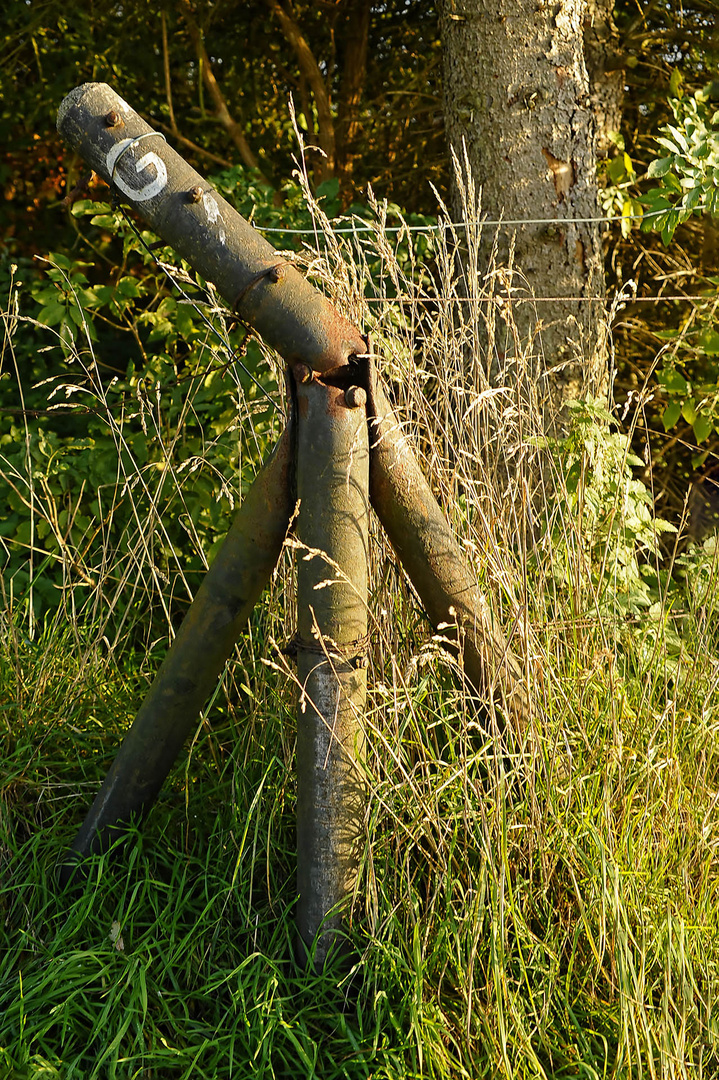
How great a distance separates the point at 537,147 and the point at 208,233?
1.68 meters

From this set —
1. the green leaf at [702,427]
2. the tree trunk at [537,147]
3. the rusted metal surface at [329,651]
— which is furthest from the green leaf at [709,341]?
the rusted metal surface at [329,651]

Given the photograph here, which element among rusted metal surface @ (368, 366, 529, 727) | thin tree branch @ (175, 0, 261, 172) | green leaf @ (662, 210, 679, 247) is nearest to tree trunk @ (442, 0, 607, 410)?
green leaf @ (662, 210, 679, 247)

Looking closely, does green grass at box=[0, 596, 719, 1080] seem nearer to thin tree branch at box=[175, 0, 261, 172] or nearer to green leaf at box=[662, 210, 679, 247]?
green leaf at box=[662, 210, 679, 247]

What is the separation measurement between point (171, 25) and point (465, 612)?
15.4 ft

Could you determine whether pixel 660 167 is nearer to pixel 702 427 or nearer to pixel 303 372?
pixel 702 427

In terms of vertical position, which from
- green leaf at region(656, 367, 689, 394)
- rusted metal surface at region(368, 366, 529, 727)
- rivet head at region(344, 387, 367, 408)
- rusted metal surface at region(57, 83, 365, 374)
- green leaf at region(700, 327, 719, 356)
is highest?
rusted metal surface at region(57, 83, 365, 374)

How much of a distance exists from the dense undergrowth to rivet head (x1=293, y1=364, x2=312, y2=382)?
0.32 meters

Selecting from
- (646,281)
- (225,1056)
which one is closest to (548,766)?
(225,1056)

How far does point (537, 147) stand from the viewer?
308 cm

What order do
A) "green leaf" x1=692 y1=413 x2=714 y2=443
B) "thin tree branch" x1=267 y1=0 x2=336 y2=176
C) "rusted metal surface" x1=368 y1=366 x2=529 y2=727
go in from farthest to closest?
"thin tree branch" x1=267 y1=0 x2=336 y2=176
"green leaf" x1=692 y1=413 x2=714 y2=443
"rusted metal surface" x1=368 y1=366 x2=529 y2=727

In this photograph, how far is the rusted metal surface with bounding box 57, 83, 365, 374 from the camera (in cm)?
181

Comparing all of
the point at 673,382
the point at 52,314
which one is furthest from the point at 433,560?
the point at 52,314

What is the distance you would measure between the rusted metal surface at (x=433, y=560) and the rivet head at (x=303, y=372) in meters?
0.16

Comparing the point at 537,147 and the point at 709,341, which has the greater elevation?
the point at 537,147
